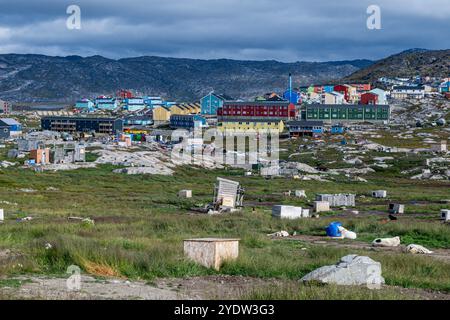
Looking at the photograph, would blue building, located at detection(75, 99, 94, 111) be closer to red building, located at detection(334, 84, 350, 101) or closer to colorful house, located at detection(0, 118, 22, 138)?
red building, located at detection(334, 84, 350, 101)

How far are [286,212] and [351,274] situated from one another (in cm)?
1488

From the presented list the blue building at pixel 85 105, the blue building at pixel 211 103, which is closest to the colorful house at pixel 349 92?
the blue building at pixel 211 103

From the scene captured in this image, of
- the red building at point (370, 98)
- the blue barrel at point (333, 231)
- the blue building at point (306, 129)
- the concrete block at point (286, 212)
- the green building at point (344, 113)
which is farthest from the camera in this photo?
the red building at point (370, 98)

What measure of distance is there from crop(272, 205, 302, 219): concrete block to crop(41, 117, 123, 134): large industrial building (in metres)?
80.0

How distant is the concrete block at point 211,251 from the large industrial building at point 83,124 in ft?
304

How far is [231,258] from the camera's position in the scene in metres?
13.0

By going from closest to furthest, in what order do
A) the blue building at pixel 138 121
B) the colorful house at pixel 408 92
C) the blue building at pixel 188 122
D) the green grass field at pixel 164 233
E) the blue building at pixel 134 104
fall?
the green grass field at pixel 164 233 < the blue building at pixel 188 122 < the blue building at pixel 138 121 < the colorful house at pixel 408 92 < the blue building at pixel 134 104

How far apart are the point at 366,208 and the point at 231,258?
2102cm

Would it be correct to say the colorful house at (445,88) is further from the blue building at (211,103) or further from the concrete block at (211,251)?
the concrete block at (211,251)

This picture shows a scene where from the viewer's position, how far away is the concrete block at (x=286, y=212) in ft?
85.6

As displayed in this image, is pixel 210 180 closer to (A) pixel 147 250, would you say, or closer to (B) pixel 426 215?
(B) pixel 426 215

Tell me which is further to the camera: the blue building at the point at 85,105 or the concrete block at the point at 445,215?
the blue building at the point at 85,105

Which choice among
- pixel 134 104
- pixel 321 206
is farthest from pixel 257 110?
pixel 321 206
